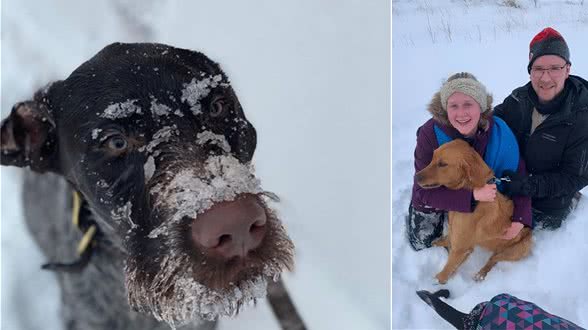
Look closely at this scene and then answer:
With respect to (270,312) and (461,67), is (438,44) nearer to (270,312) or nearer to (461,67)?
(461,67)

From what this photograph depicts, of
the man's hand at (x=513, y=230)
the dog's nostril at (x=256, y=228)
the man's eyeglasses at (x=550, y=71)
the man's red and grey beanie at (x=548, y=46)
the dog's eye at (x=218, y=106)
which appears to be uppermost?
the man's red and grey beanie at (x=548, y=46)

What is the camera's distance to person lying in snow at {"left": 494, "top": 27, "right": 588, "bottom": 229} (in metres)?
2.37

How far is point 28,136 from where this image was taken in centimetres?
196

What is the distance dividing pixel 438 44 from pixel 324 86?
558 millimetres

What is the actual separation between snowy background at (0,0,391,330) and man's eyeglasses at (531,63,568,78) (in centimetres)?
62

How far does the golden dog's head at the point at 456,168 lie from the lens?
2.44 metres

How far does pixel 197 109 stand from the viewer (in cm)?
189

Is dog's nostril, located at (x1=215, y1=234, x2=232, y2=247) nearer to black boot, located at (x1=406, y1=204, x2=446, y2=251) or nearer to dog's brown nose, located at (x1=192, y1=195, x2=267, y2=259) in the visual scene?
dog's brown nose, located at (x1=192, y1=195, x2=267, y2=259)

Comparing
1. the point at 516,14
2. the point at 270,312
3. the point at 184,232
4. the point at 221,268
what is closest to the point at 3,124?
the point at 184,232

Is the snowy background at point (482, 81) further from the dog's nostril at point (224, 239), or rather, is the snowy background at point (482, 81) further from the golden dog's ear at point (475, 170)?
the dog's nostril at point (224, 239)

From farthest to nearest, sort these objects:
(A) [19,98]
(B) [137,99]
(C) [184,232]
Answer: (A) [19,98], (B) [137,99], (C) [184,232]

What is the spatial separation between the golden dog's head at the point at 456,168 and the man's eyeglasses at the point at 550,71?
0.40 meters

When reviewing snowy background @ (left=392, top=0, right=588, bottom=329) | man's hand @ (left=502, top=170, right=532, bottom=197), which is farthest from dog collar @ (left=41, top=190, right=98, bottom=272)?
man's hand @ (left=502, top=170, right=532, bottom=197)

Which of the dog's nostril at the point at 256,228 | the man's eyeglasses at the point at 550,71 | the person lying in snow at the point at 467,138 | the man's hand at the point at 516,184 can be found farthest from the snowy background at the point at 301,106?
the dog's nostril at the point at 256,228
